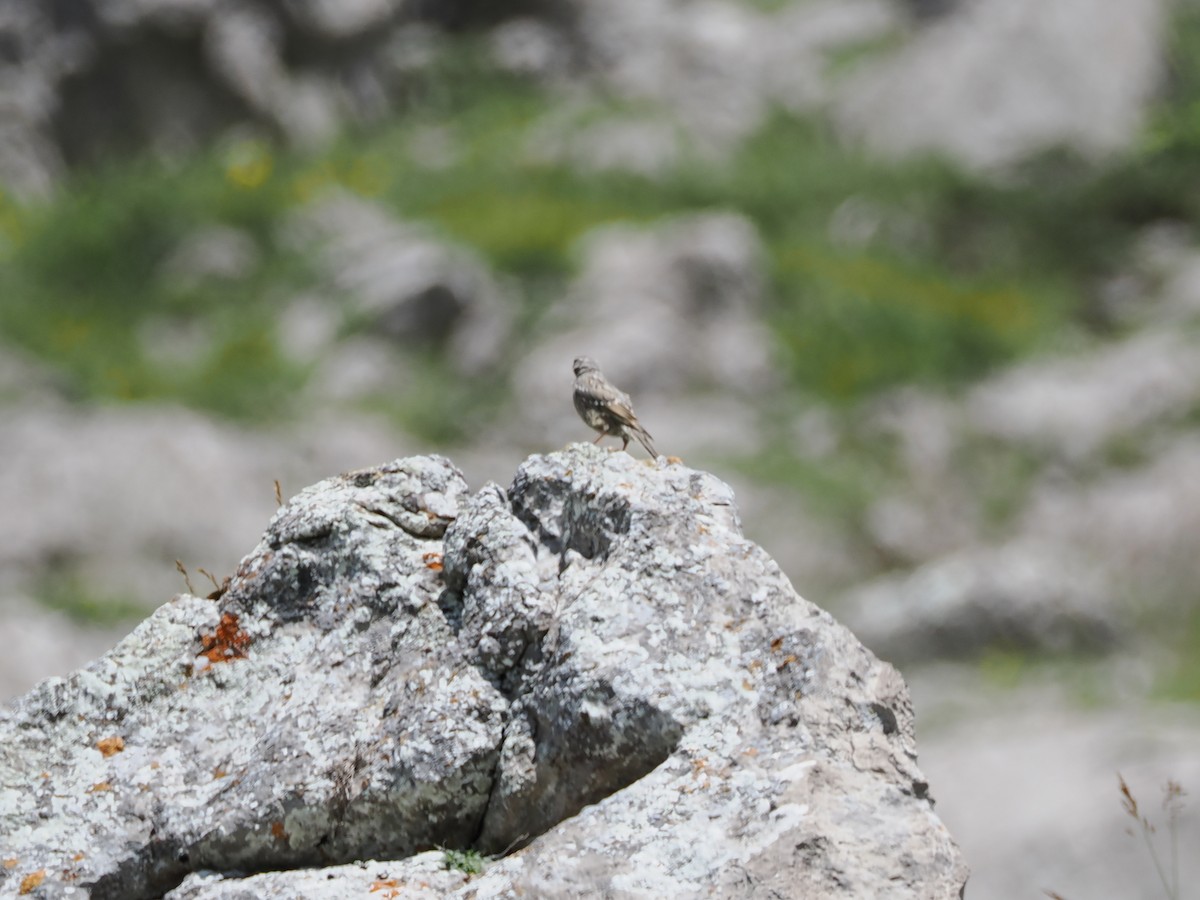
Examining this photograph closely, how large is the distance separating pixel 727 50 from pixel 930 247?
8.33 m

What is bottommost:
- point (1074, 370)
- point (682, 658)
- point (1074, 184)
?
point (682, 658)

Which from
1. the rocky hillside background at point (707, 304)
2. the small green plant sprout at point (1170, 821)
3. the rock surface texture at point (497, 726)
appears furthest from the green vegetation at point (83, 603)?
the rock surface texture at point (497, 726)

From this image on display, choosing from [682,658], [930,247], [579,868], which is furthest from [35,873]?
[930,247]

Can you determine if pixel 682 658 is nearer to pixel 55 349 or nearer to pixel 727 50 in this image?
pixel 55 349

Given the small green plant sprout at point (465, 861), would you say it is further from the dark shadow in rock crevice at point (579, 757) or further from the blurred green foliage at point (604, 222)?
the blurred green foliage at point (604, 222)

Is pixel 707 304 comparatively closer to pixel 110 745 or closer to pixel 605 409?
pixel 605 409

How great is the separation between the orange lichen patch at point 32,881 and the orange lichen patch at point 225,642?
0.92 m

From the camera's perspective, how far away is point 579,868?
14.1ft

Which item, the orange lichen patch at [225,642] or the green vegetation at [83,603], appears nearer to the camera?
the orange lichen patch at [225,642]

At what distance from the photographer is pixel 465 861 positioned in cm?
463

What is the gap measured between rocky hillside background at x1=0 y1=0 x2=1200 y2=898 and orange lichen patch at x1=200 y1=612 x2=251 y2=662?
21.5 feet

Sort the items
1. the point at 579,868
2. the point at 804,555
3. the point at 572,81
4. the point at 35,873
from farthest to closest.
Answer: the point at 572,81 < the point at 804,555 < the point at 35,873 < the point at 579,868

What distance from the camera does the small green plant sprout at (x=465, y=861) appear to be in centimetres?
458

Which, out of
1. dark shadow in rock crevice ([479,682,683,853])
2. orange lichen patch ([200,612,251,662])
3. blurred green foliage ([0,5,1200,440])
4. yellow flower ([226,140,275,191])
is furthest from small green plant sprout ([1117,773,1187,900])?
yellow flower ([226,140,275,191])
